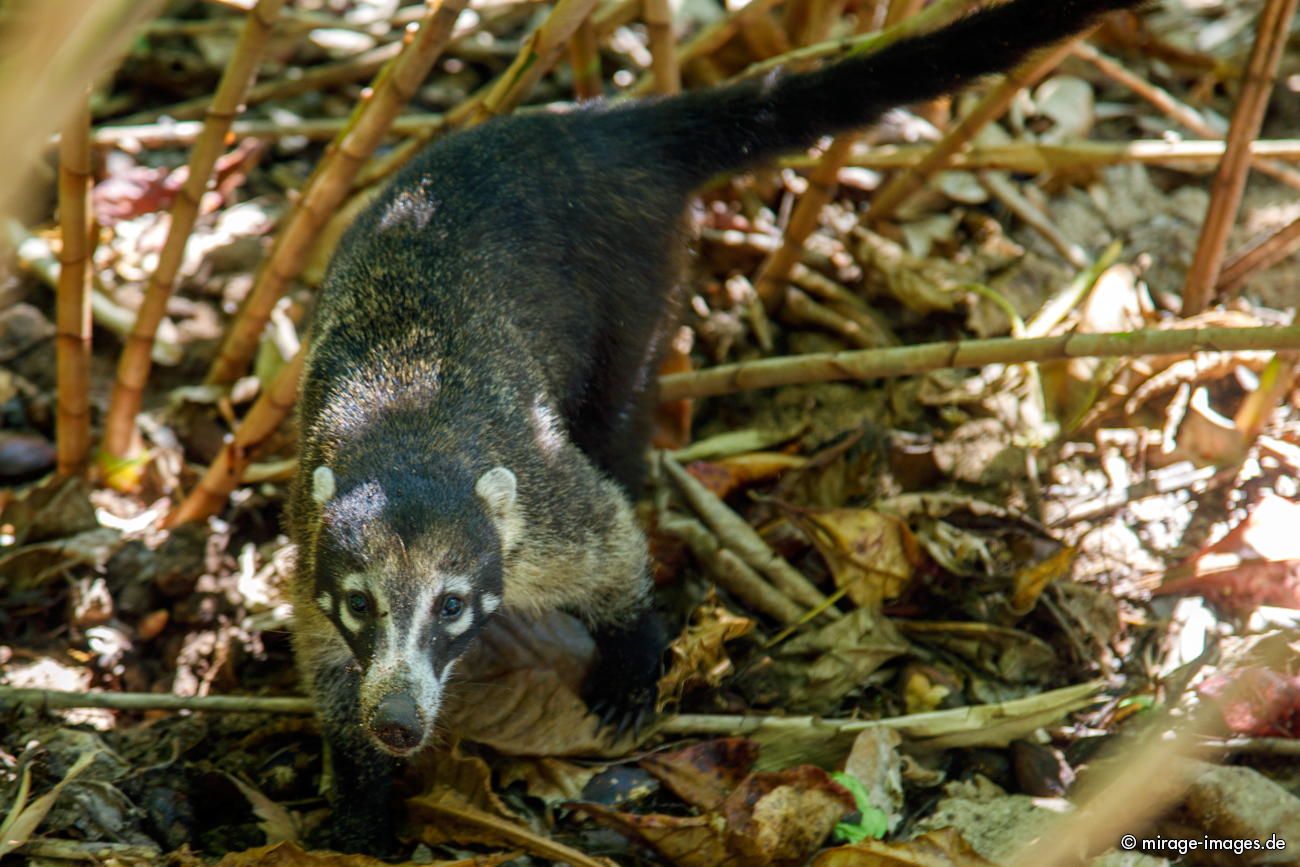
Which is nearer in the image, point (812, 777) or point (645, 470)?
point (812, 777)

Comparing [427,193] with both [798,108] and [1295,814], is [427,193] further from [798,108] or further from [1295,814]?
[1295,814]

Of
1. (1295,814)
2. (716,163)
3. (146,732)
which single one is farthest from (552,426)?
(1295,814)

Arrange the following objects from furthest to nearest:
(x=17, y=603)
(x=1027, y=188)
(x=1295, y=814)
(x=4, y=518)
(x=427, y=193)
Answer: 1. (x=1027, y=188)
2. (x=4, y=518)
3. (x=17, y=603)
4. (x=427, y=193)
5. (x=1295, y=814)

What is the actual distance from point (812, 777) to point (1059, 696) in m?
0.99

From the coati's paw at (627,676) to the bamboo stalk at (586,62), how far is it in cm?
245

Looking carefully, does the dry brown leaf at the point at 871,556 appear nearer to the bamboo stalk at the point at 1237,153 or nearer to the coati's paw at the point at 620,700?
the coati's paw at the point at 620,700

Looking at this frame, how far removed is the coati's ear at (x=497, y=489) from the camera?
3.63 metres

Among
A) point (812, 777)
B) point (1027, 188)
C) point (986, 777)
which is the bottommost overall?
point (986, 777)

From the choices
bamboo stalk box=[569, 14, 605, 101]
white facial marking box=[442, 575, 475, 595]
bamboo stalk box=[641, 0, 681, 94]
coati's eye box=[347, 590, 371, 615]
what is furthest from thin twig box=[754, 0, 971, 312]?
coati's eye box=[347, 590, 371, 615]

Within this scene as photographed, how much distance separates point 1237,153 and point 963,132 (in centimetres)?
108

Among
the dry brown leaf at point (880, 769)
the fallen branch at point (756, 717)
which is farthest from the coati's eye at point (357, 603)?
the dry brown leaf at point (880, 769)

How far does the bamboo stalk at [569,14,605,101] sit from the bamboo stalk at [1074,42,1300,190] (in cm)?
216

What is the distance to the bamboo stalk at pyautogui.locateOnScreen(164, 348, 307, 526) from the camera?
4559mm

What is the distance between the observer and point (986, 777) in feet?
13.0
